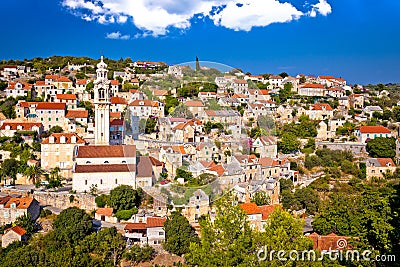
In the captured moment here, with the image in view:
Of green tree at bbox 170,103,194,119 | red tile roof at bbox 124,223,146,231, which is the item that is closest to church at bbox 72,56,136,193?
red tile roof at bbox 124,223,146,231

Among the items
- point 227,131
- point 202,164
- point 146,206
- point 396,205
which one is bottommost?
point 146,206

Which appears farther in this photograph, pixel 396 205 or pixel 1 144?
pixel 1 144

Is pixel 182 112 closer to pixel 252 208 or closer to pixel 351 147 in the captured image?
pixel 252 208

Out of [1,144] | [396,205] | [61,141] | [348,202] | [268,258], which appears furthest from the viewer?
[1,144]

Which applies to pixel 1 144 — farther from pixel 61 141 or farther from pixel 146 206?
pixel 146 206

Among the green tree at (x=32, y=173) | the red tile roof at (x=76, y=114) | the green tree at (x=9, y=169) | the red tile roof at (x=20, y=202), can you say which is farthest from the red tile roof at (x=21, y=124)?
the red tile roof at (x=20, y=202)

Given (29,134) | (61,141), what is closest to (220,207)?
(61,141)

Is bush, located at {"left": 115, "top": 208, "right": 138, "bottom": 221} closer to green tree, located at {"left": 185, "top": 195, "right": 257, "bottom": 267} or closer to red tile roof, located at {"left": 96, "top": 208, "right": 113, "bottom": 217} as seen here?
red tile roof, located at {"left": 96, "top": 208, "right": 113, "bottom": 217}
